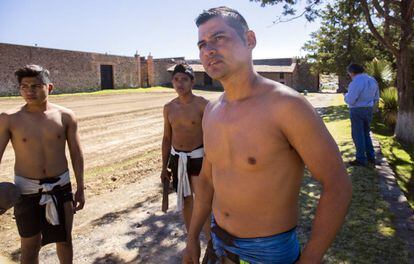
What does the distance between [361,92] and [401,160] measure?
280cm

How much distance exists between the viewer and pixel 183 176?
3.98 m

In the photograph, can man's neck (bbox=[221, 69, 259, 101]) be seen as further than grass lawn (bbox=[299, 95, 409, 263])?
No

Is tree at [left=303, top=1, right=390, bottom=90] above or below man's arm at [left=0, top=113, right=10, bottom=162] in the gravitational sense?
above

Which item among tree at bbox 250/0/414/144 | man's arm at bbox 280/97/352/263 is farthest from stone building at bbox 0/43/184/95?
man's arm at bbox 280/97/352/263

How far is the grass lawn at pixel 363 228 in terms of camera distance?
12.0ft

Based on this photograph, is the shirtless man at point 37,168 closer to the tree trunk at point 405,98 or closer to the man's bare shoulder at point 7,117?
the man's bare shoulder at point 7,117

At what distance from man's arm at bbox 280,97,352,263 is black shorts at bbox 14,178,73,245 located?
96.0 inches

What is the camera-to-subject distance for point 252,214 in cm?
179

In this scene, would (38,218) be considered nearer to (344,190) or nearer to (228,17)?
(228,17)

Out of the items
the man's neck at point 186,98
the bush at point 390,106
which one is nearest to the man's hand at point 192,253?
the man's neck at point 186,98

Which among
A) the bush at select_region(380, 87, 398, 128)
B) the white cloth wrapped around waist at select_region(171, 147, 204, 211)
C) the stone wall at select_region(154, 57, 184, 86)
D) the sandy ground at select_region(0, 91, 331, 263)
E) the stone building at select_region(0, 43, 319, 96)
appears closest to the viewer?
the white cloth wrapped around waist at select_region(171, 147, 204, 211)

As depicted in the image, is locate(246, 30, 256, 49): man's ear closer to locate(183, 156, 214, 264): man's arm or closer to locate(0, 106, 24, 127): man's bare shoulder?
locate(183, 156, 214, 264): man's arm

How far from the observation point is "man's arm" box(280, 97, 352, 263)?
148cm

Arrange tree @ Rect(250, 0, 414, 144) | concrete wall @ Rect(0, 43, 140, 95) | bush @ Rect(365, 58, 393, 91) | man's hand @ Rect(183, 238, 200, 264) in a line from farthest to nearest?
concrete wall @ Rect(0, 43, 140, 95) → bush @ Rect(365, 58, 393, 91) → tree @ Rect(250, 0, 414, 144) → man's hand @ Rect(183, 238, 200, 264)
